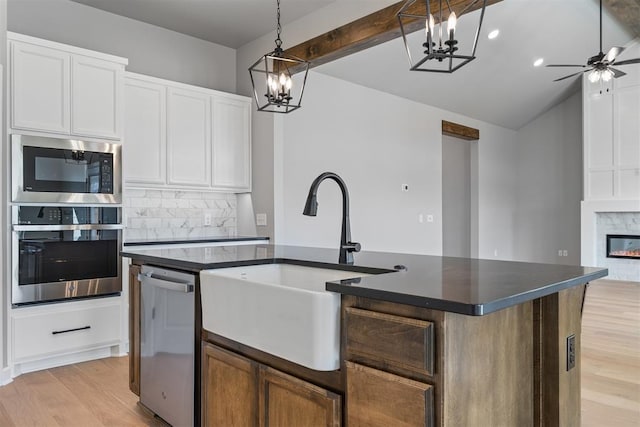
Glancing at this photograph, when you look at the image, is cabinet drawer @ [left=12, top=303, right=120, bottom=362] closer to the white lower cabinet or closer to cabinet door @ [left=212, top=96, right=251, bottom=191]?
the white lower cabinet

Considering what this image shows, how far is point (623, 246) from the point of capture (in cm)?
779

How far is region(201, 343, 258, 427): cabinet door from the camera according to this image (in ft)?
5.61

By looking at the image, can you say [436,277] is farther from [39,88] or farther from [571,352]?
[39,88]

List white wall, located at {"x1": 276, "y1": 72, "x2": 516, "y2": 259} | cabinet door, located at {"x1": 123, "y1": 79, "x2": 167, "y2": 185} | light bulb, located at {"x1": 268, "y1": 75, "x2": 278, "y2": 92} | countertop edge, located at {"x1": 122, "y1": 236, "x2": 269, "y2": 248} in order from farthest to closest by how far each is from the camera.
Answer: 1. white wall, located at {"x1": 276, "y1": 72, "x2": 516, "y2": 259}
2. cabinet door, located at {"x1": 123, "y1": 79, "x2": 167, "y2": 185}
3. countertop edge, located at {"x1": 122, "y1": 236, "x2": 269, "y2": 248}
4. light bulb, located at {"x1": 268, "y1": 75, "x2": 278, "y2": 92}

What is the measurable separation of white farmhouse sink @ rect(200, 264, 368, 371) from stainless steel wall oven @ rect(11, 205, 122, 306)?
2015 millimetres

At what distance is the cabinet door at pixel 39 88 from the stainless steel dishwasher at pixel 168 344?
1.74 meters

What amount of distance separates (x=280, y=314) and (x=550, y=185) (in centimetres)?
899

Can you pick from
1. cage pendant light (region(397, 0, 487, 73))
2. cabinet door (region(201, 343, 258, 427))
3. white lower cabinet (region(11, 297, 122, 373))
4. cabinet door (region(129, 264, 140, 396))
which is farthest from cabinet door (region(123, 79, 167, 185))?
cabinet door (region(201, 343, 258, 427))

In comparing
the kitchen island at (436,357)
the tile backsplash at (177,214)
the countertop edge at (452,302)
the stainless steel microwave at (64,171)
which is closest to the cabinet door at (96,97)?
the stainless steel microwave at (64,171)

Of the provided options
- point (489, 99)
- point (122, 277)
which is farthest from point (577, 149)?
point (122, 277)

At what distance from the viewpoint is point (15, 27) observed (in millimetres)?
3662

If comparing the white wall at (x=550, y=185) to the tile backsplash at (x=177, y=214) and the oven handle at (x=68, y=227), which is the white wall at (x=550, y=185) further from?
the oven handle at (x=68, y=227)

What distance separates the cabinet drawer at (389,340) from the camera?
1.13 metres

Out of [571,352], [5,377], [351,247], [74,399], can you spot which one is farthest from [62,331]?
[571,352]
